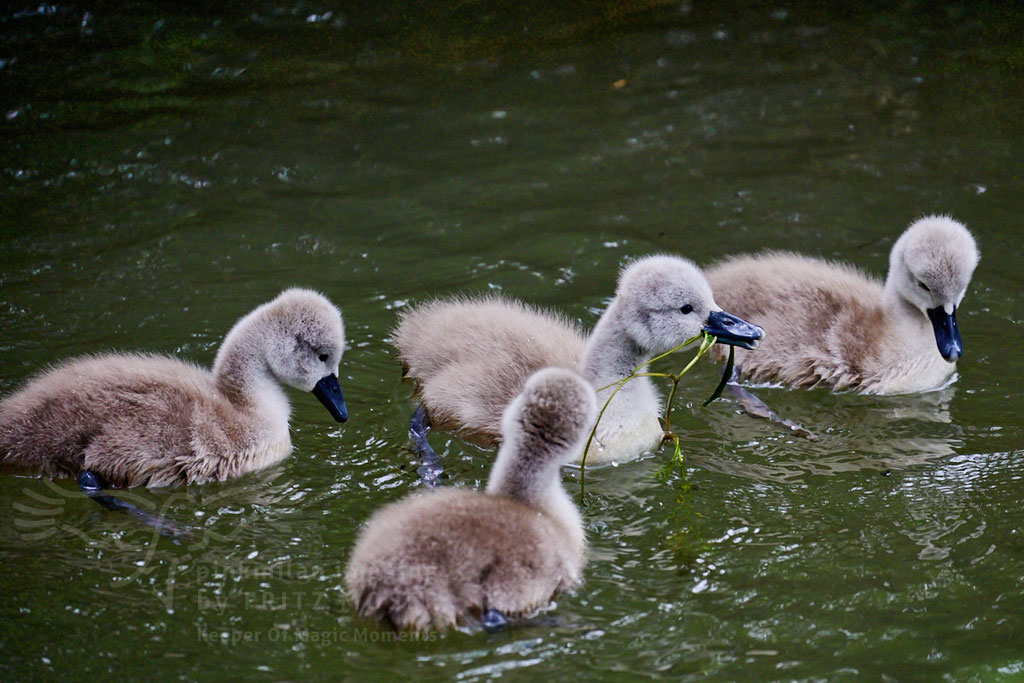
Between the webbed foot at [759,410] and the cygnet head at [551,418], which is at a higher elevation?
the cygnet head at [551,418]

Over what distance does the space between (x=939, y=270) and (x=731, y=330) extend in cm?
133

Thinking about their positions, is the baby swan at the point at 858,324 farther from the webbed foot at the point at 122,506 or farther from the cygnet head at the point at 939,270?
the webbed foot at the point at 122,506

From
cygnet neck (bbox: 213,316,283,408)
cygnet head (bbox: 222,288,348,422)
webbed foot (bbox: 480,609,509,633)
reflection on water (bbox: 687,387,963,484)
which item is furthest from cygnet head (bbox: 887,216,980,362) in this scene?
cygnet neck (bbox: 213,316,283,408)

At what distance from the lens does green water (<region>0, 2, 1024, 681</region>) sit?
172 inches

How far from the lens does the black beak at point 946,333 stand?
6.29m

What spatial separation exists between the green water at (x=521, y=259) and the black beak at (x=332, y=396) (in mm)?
183

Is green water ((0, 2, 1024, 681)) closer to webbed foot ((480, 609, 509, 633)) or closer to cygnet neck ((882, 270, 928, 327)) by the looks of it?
webbed foot ((480, 609, 509, 633))

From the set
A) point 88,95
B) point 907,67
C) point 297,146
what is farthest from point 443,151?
point 907,67

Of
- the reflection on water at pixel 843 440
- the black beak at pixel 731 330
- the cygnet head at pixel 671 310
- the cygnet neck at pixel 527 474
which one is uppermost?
the cygnet head at pixel 671 310

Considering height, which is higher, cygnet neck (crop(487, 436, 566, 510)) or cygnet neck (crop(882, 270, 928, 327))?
cygnet neck (crop(487, 436, 566, 510))

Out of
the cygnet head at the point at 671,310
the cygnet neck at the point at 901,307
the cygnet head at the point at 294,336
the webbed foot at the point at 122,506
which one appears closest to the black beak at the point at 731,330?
the cygnet head at the point at 671,310

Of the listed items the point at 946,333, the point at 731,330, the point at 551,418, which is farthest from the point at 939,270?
the point at 551,418

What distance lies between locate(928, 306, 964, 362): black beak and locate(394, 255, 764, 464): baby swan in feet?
4.22

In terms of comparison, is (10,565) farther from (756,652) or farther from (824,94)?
(824,94)
